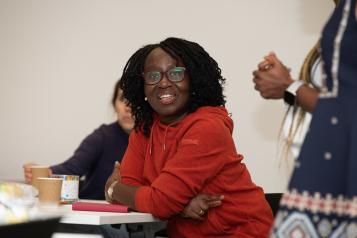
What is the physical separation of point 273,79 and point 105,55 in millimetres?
3029

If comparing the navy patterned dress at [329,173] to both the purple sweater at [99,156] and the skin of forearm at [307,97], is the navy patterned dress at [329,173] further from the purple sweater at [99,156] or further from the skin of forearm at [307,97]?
the purple sweater at [99,156]

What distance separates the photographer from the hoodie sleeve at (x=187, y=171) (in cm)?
228

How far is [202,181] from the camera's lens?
232cm

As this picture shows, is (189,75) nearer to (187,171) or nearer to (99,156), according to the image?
(187,171)

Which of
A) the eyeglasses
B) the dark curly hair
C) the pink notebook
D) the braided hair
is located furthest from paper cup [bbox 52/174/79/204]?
the braided hair

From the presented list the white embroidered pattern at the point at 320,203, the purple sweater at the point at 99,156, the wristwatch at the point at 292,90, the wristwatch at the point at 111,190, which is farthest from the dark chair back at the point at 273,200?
the purple sweater at the point at 99,156

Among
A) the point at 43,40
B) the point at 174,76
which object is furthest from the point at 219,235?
the point at 43,40

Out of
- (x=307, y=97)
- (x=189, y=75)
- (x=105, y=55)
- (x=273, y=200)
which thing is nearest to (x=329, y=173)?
(x=307, y=97)

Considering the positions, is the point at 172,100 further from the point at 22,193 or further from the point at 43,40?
the point at 43,40

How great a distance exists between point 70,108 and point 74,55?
1.32 ft

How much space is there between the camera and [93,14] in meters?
4.55

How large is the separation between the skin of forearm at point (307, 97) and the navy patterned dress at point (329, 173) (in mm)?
76

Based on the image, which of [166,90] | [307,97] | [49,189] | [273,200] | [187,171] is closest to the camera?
[307,97]

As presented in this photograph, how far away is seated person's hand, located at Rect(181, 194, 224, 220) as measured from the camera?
232 cm
